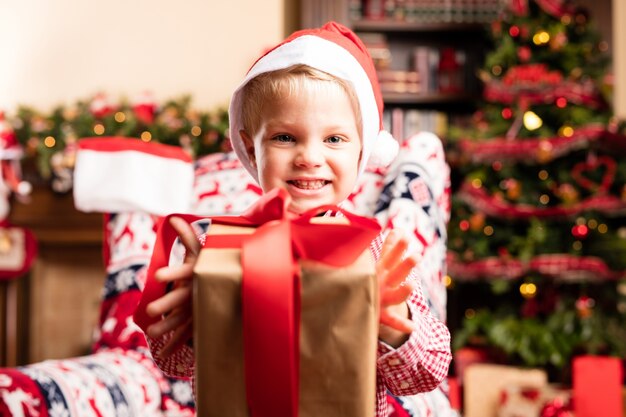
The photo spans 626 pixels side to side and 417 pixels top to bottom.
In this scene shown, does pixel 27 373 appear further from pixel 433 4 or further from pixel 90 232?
pixel 433 4

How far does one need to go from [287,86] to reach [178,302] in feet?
1.06

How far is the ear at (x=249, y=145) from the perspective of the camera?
1056 millimetres

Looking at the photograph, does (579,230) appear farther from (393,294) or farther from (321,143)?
(393,294)

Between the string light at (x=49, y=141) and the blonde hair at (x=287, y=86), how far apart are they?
2499 mm

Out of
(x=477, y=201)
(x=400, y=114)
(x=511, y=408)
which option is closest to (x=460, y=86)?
(x=400, y=114)

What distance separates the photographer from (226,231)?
0.74 m

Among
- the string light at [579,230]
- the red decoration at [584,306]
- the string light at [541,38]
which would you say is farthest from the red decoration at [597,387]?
the string light at [541,38]

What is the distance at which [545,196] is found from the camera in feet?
9.78

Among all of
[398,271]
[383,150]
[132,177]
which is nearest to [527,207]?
[132,177]

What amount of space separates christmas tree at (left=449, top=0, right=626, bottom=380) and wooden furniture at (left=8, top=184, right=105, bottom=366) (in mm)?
1741

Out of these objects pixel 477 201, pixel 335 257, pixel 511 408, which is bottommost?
pixel 511 408

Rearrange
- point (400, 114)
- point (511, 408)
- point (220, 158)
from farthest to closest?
1. point (400, 114)
2. point (511, 408)
3. point (220, 158)

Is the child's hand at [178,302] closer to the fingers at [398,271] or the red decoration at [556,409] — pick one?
the fingers at [398,271]

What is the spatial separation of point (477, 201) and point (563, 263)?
0.40 metres
